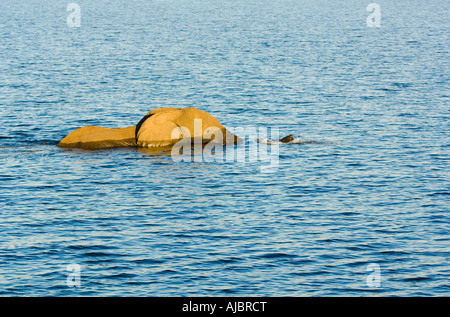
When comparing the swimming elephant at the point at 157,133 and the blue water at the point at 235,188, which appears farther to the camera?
the swimming elephant at the point at 157,133

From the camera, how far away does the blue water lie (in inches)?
1029

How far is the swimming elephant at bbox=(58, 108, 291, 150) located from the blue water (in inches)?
54.6

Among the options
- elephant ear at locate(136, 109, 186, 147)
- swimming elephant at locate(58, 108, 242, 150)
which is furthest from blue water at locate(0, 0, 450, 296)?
swimming elephant at locate(58, 108, 242, 150)

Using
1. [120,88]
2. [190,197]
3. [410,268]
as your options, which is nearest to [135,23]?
[120,88]

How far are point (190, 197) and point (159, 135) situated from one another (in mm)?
10288

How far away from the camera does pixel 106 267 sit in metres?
26.7

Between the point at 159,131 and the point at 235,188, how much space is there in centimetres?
960

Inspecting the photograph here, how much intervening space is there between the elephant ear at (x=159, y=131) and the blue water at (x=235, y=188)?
124 centimetres

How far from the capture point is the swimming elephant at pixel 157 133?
44875mm

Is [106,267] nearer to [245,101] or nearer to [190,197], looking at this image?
[190,197]

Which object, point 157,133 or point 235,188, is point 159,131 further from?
point 235,188

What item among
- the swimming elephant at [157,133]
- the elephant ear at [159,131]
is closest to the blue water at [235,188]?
the elephant ear at [159,131]

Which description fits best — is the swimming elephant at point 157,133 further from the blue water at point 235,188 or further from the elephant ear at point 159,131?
the blue water at point 235,188

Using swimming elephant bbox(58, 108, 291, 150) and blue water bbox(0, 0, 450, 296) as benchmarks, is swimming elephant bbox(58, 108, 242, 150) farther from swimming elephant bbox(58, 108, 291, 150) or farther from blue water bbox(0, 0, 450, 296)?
blue water bbox(0, 0, 450, 296)
